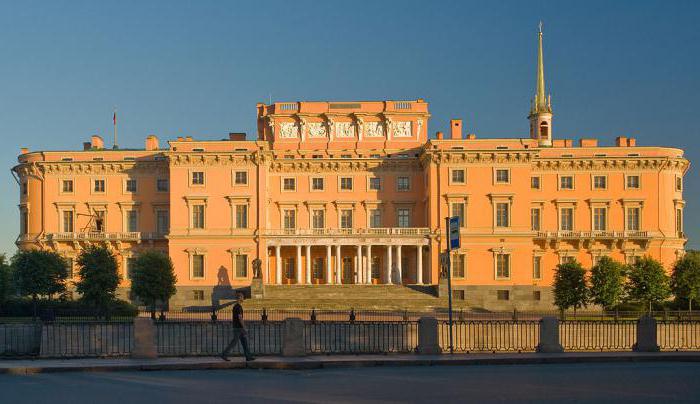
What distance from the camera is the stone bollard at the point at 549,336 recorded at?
26.0 metres

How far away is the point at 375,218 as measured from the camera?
68.2 m

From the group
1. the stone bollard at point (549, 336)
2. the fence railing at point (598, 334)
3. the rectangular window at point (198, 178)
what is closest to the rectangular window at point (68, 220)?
the rectangular window at point (198, 178)

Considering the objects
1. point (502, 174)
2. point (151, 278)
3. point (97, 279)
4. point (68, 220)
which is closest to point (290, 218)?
point (151, 278)

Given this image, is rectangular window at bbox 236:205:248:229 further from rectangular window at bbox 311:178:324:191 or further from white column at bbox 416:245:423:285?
white column at bbox 416:245:423:285

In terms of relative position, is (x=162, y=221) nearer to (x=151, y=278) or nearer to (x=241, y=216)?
(x=241, y=216)

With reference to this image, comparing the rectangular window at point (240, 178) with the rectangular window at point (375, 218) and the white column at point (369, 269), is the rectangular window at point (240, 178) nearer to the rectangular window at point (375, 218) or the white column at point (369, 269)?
the rectangular window at point (375, 218)

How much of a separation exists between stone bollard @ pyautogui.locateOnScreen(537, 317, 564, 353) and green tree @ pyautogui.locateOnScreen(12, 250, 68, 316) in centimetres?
3740

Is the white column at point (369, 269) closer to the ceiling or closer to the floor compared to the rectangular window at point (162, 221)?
closer to the floor

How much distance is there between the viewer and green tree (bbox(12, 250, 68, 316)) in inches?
2135

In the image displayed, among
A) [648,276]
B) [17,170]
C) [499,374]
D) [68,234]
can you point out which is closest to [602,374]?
[499,374]

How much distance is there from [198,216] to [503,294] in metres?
24.0

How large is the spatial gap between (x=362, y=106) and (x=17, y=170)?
29.3m

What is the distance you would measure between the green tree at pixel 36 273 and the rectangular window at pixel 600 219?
Answer: 132ft

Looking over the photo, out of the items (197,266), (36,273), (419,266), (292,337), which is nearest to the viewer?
(292,337)
